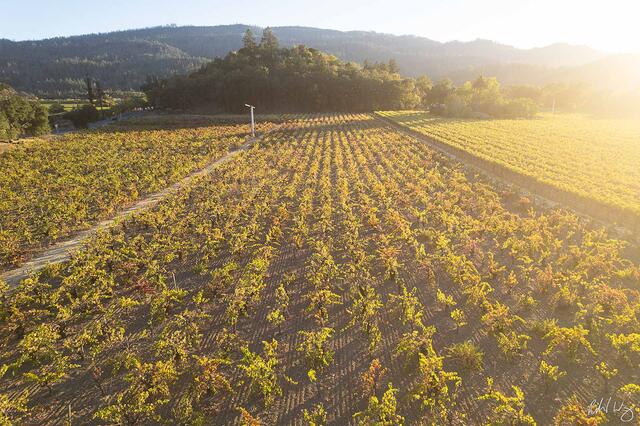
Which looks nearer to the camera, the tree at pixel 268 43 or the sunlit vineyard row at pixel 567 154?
the sunlit vineyard row at pixel 567 154

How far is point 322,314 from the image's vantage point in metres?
12.1

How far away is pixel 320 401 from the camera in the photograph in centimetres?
928

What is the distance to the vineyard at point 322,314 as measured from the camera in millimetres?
9172

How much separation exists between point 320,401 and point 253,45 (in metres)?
126

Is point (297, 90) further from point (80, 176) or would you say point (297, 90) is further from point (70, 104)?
point (70, 104)

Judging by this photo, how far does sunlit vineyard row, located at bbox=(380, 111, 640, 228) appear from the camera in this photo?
83.7 ft

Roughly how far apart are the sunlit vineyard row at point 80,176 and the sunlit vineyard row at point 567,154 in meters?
30.6

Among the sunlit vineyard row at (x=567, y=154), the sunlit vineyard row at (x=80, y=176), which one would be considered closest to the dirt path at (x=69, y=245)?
the sunlit vineyard row at (x=80, y=176)

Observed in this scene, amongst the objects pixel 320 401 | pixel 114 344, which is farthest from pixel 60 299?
pixel 320 401

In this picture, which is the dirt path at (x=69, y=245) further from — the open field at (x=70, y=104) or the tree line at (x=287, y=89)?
the open field at (x=70, y=104)

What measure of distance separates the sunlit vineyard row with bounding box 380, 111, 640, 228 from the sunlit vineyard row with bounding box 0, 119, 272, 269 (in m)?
30.6

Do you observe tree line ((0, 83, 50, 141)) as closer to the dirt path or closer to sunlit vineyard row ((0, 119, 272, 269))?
sunlit vineyard row ((0, 119, 272, 269))

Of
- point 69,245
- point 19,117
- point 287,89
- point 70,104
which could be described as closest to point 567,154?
point 69,245

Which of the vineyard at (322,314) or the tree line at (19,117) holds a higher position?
the tree line at (19,117)
